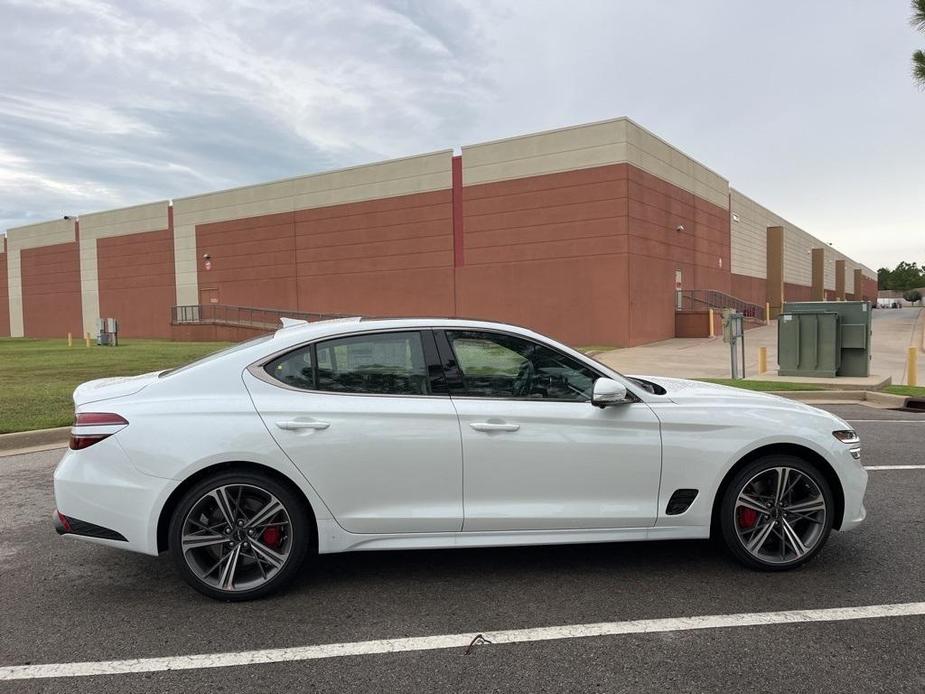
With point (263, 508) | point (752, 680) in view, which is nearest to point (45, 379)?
point (263, 508)

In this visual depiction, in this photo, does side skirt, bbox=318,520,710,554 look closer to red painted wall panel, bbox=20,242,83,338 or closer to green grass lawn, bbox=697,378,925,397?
green grass lawn, bbox=697,378,925,397

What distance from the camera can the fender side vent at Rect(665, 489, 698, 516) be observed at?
378cm

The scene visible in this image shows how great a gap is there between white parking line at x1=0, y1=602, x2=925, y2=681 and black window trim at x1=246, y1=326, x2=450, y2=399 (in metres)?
1.26

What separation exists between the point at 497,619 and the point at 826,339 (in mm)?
12575

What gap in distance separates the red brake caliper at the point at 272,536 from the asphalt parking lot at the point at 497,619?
1.02ft

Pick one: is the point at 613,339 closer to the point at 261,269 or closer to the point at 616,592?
the point at 261,269

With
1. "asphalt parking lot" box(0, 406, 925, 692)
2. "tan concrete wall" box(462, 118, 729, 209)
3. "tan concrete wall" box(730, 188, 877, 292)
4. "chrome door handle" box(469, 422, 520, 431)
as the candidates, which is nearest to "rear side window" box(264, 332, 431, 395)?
"chrome door handle" box(469, 422, 520, 431)

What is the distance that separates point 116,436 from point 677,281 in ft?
93.1

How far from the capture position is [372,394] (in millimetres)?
3711

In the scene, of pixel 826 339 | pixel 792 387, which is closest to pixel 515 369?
pixel 792 387

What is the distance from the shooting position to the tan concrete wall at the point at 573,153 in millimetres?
24797

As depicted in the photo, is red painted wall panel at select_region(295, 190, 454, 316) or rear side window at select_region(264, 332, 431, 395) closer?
rear side window at select_region(264, 332, 431, 395)

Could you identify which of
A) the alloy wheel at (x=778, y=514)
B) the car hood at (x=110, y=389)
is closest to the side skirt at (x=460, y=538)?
the alloy wheel at (x=778, y=514)

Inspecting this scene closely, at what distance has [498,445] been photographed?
364 centimetres
